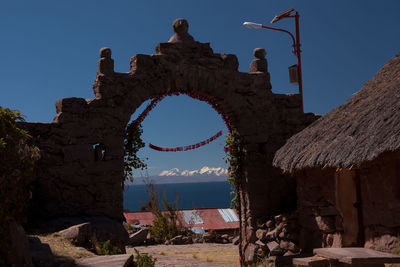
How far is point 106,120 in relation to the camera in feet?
25.2

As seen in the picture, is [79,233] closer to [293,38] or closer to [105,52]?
[105,52]

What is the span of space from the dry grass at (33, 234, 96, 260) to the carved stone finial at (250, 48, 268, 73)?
16.7 feet

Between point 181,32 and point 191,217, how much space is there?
7543 mm

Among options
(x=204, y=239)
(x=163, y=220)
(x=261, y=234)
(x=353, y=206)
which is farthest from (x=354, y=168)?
(x=163, y=220)

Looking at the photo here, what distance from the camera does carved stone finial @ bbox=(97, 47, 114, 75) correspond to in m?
7.75

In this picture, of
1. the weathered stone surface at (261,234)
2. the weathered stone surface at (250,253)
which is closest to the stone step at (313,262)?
the weathered stone surface at (261,234)

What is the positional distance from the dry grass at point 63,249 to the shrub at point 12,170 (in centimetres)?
130

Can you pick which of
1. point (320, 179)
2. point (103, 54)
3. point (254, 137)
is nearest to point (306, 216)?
point (320, 179)

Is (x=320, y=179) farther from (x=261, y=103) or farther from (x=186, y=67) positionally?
(x=186, y=67)

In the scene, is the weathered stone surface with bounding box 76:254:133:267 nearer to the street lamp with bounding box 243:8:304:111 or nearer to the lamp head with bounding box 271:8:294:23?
the street lamp with bounding box 243:8:304:111

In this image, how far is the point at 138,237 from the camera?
12352mm

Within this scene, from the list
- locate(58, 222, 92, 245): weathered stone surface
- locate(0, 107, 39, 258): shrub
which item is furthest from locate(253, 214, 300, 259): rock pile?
locate(0, 107, 39, 258): shrub

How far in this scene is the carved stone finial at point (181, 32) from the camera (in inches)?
329

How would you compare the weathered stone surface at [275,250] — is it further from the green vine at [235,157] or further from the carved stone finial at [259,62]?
the carved stone finial at [259,62]
